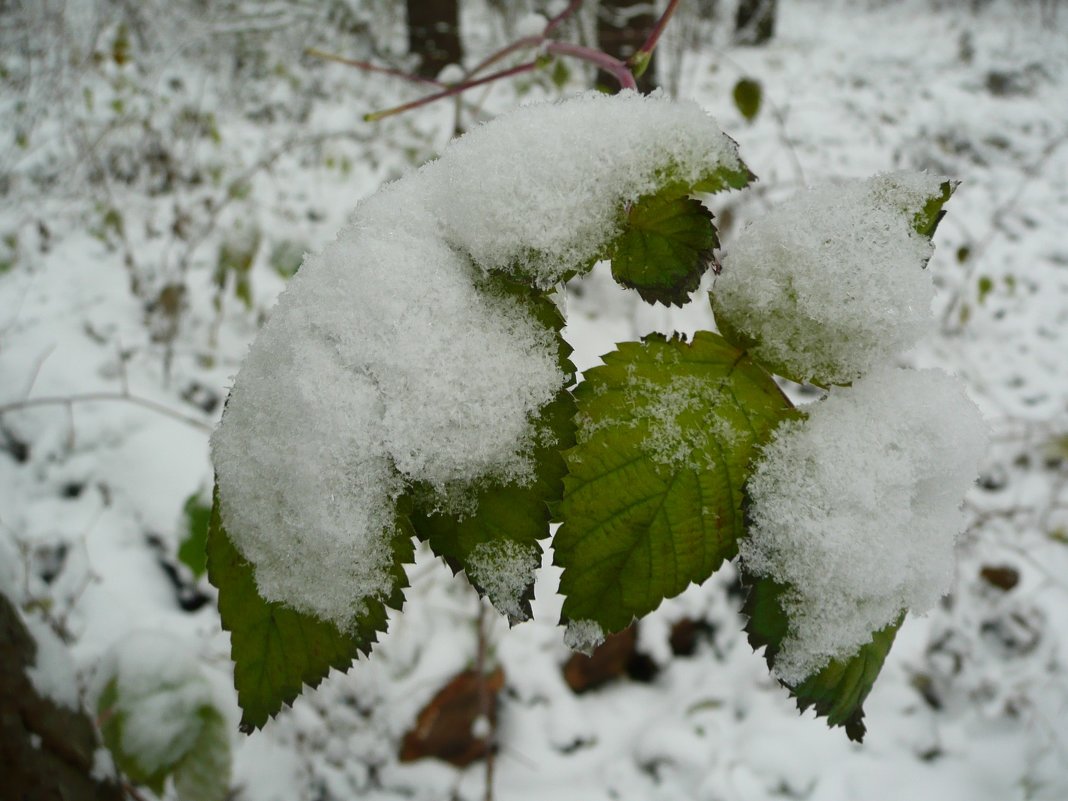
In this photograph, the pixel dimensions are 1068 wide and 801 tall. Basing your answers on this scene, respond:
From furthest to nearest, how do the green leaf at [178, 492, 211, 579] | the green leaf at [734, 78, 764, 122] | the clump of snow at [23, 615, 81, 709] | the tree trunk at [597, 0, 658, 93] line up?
the tree trunk at [597, 0, 658, 93]
the green leaf at [734, 78, 764, 122]
the green leaf at [178, 492, 211, 579]
the clump of snow at [23, 615, 81, 709]

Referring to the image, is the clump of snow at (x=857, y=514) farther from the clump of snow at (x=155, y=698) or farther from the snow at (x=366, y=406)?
the clump of snow at (x=155, y=698)

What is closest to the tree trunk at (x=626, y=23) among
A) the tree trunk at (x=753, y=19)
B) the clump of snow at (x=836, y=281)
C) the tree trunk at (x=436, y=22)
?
the tree trunk at (x=436, y=22)

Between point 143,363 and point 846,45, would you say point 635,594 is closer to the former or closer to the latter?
point 143,363

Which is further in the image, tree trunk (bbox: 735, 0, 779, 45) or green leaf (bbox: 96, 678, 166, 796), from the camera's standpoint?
tree trunk (bbox: 735, 0, 779, 45)

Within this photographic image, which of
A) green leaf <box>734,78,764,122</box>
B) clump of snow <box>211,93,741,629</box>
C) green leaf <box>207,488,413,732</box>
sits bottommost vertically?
green leaf <box>207,488,413,732</box>

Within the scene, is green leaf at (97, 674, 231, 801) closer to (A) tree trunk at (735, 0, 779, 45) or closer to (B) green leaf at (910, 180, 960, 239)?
(B) green leaf at (910, 180, 960, 239)

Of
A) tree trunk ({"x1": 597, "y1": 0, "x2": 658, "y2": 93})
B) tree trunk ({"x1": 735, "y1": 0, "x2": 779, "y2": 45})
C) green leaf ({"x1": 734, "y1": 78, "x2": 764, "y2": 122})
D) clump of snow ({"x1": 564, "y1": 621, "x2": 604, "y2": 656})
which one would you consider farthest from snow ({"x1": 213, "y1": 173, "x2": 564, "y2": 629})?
tree trunk ({"x1": 735, "y1": 0, "x2": 779, "y2": 45})

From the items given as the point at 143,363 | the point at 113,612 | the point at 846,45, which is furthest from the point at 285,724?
the point at 846,45
